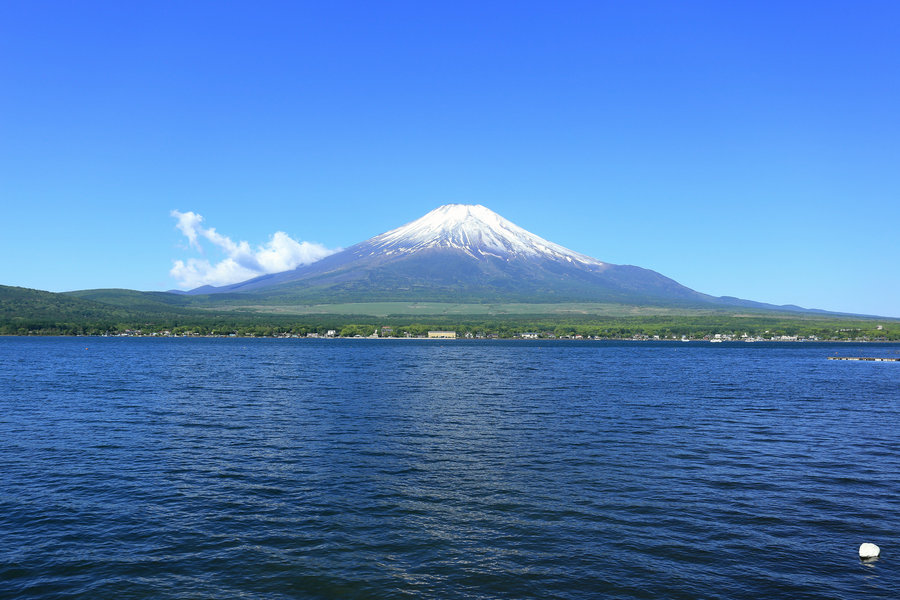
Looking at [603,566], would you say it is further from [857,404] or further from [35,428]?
[857,404]

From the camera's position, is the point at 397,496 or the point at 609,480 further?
the point at 609,480

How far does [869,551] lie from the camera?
56.9ft

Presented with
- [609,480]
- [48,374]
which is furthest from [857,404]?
[48,374]

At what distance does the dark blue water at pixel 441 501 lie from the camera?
626 inches

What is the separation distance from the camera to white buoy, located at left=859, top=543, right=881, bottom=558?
17.3m

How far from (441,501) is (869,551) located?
13410mm

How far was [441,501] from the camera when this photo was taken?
22266 mm

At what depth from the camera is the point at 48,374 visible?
74.2 metres

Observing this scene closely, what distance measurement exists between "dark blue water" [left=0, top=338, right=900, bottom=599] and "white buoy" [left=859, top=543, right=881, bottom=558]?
0.84 feet

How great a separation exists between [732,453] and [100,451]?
32.6 meters

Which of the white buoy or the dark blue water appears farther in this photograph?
the white buoy

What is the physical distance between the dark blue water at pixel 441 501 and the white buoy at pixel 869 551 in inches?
10.0

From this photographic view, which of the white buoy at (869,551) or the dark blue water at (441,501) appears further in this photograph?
the white buoy at (869,551)

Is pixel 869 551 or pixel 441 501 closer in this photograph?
pixel 869 551
